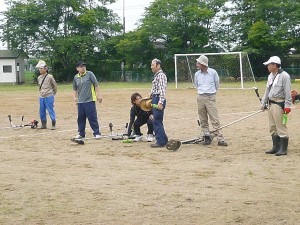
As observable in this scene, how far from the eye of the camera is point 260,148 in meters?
10.9

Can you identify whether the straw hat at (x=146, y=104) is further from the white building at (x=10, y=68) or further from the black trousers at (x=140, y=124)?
the white building at (x=10, y=68)

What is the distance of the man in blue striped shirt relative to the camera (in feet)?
36.1

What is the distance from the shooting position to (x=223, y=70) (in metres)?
38.4

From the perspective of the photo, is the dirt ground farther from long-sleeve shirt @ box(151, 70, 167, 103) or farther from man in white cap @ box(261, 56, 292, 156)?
long-sleeve shirt @ box(151, 70, 167, 103)

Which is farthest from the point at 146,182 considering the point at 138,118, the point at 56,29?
the point at 56,29

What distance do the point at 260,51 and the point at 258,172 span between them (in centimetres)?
4394

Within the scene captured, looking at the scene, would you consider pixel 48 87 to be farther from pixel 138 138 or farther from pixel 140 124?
pixel 138 138

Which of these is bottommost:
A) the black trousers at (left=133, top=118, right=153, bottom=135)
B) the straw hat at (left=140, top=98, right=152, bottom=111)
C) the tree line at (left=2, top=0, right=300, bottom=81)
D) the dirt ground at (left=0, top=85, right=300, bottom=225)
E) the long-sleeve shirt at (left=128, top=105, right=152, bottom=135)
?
the dirt ground at (left=0, top=85, right=300, bottom=225)

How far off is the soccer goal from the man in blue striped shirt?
82.7 feet

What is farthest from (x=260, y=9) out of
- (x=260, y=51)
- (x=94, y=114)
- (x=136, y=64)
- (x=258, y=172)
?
(x=258, y=172)

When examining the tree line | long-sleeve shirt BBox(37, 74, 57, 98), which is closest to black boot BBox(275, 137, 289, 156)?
long-sleeve shirt BBox(37, 74, 57, 98)

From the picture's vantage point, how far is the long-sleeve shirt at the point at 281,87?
989 cm

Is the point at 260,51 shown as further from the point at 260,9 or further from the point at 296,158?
the point at 296,158

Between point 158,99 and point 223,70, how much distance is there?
2783 centimetres
